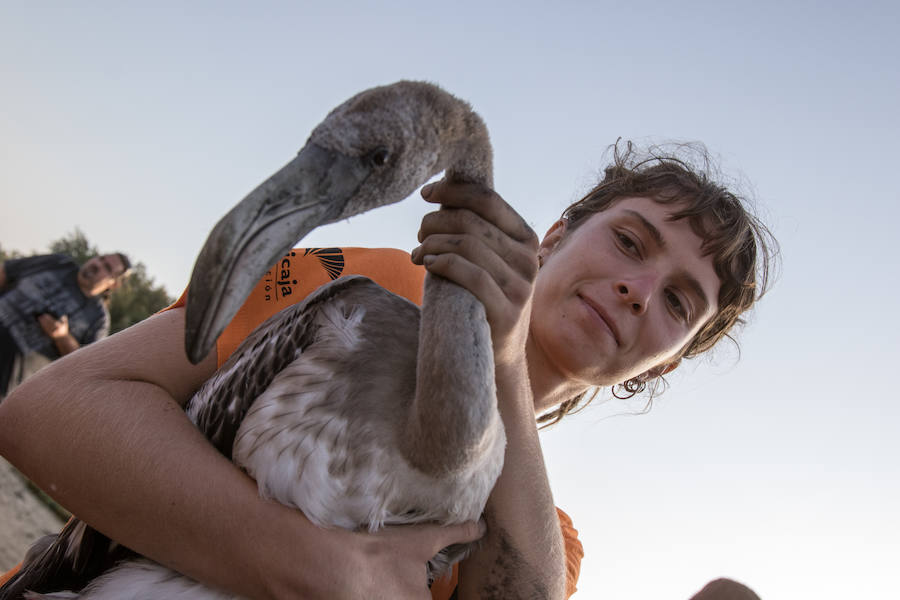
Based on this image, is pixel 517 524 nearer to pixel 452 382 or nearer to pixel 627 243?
pixel 452 382

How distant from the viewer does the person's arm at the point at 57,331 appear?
6.16 m

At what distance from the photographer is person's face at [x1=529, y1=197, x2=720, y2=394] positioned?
2.79 meters

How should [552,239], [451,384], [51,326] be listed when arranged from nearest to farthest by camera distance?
[451,384]
[552,239]
[51,326]

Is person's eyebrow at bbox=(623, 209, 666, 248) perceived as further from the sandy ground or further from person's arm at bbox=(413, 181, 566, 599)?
the sandy ground

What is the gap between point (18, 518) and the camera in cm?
988

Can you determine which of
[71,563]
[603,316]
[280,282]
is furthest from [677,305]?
[71,563]

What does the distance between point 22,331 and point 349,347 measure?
5521 millimetres

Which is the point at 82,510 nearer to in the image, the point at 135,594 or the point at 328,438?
the point at 135,594

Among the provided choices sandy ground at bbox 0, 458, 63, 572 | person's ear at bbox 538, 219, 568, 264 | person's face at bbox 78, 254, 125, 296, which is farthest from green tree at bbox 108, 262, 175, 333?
person's ear at bbox 538, 219, 568, 264

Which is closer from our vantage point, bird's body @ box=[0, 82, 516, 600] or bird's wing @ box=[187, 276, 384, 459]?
bird's body @ box=[0, 82, 516, 600]

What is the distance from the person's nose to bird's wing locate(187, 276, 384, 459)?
1.24 meters

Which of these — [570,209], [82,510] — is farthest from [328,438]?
[570,209]

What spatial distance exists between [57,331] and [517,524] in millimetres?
5571

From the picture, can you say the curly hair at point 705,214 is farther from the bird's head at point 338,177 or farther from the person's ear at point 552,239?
the bird's head at point 338,177
